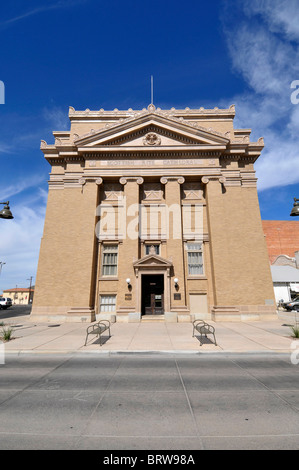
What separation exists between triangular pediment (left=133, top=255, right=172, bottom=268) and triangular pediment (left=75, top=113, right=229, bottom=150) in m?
10.3

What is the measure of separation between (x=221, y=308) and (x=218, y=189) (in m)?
10.5

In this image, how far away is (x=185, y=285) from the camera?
782 inches

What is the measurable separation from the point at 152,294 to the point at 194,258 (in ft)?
16.2

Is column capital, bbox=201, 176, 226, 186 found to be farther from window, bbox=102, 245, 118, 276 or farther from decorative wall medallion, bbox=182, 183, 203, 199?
window, bbox=102, 245, 118, 276

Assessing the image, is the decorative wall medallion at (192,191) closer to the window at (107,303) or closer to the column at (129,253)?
the column at (129,253)

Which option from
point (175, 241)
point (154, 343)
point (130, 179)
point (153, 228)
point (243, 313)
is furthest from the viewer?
point (130, 179)

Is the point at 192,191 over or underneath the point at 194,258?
over

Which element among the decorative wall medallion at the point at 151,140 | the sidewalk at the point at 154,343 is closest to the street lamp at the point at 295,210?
the sidewalk at the point at 154,343

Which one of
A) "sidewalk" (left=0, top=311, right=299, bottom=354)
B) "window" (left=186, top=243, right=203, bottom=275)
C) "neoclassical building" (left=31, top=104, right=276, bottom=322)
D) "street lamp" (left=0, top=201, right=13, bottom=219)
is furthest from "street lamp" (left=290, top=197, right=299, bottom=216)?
"street lamp" (left=0, top=201, right=13, bottom=219)

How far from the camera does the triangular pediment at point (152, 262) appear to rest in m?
19.3

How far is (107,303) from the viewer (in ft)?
65.8

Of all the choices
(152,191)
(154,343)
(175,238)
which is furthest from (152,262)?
(154,343)

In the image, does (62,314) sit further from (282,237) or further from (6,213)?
(282,237)
